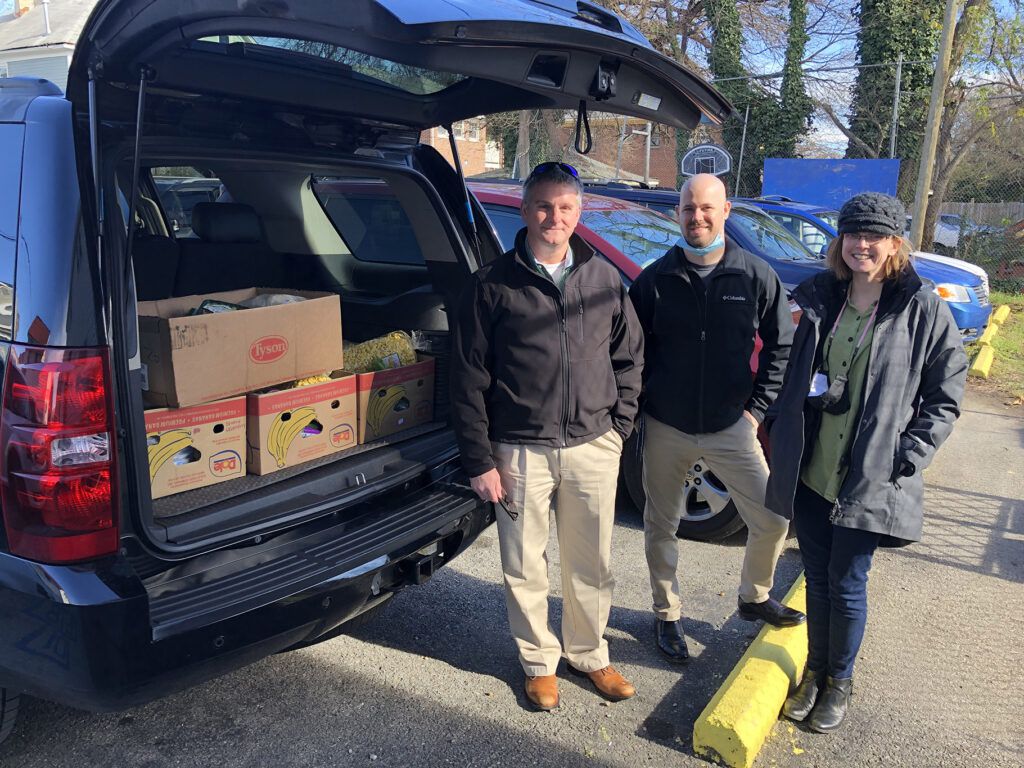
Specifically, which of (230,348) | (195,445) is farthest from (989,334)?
(195,445)

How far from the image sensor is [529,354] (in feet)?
8.71

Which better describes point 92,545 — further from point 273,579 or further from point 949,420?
point 949,420

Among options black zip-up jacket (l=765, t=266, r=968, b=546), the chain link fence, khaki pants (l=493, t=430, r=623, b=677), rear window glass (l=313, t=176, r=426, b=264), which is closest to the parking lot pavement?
khaki pants (l=493, t=430, r=623, b=677)

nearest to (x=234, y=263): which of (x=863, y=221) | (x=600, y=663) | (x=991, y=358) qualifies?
(x=600, y=663)

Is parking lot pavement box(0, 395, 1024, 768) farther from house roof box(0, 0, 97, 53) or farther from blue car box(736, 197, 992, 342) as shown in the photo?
house roof box(0, 0, 97, 53)

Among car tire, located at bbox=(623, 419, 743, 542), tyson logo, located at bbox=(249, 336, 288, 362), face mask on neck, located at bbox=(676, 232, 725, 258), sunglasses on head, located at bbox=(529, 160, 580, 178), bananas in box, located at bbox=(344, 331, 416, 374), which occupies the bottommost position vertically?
car tire, located at bbox=(623, 419, 743, 542)

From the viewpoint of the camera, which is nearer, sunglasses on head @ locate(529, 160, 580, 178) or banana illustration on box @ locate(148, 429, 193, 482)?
banana illustration on box @ locate(148, 429, 193, 482)

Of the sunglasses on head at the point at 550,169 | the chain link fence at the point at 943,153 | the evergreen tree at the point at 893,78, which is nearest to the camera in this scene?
the sunglasses on head at the point at 550,169

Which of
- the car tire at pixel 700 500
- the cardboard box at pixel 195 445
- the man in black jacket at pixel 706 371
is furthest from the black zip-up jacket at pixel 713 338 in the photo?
the cardboard box at pixel 195 445

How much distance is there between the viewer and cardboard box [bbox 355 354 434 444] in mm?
3154

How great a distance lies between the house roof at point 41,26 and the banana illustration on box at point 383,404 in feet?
76.0

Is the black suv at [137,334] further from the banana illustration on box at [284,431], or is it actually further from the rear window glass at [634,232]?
the rear window glass at [634,232]

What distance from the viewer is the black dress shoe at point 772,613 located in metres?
3.21

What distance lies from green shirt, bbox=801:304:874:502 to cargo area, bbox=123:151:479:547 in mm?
1285
